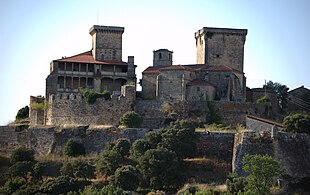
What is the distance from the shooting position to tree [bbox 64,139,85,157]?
216 feet

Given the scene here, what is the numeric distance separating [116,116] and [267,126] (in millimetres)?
12908

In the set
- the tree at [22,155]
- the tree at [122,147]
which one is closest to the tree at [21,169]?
the tree at [22,155]

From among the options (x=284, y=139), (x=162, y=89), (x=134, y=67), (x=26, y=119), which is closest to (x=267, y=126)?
(x=284, y=139)

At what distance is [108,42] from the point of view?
77.7m

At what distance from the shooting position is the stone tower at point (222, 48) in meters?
76.9

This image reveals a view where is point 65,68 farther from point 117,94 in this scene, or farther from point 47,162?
point 47,162

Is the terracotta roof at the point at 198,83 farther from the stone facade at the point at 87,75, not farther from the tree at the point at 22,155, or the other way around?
the tree at the point at 22,155

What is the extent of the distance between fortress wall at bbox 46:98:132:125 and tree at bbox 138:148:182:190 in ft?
35.5

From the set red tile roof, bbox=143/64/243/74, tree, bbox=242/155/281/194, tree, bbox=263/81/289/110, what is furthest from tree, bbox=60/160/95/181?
tree, bbox=263/81/289/110

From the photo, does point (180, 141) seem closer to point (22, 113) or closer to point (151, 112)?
point (151, 112)

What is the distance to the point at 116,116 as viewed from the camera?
229 feet

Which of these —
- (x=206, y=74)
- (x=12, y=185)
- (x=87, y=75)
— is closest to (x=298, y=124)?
(x=206, y=74)

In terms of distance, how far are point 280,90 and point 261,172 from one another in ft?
87.8

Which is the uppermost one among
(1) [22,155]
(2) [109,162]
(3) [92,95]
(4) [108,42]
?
(4) [108,42]
